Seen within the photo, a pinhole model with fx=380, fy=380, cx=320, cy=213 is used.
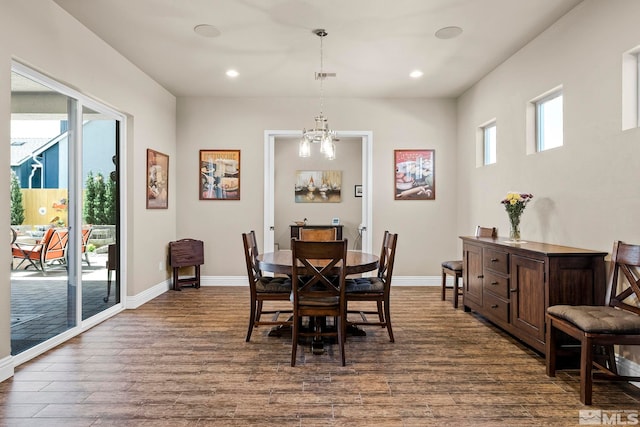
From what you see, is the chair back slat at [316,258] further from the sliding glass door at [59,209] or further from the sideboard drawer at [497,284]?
the sliding glass door at [59,209]

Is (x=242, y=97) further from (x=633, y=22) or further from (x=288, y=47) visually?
(x=633, y=22)

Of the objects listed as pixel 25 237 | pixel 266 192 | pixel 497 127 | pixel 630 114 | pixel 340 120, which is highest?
pixel 340 120

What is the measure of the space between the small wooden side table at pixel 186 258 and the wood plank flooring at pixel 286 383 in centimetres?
166

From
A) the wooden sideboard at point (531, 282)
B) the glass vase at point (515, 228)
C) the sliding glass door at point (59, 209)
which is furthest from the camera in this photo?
the glass vase at point (515, 228)

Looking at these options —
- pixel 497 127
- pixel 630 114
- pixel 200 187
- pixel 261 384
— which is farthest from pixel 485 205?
pixel 200 187

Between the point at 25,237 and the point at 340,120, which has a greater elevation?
the point at 340,120

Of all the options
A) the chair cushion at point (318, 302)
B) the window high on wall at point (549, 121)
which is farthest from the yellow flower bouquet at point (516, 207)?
the chair cushion at point (318, 302)

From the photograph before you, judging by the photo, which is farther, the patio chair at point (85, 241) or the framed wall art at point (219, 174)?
the framed wall art at point (219, 174)

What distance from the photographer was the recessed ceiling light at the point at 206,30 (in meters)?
3.48

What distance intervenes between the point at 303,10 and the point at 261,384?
9.58 feet

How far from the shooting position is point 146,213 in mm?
4809

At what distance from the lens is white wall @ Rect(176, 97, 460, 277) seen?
18.9 feet

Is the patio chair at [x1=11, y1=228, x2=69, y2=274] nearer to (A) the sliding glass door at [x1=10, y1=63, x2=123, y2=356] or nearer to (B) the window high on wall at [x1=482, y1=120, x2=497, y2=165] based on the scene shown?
(A) the sliding glass door at [x1=10, y1=63, x2=123, y2=356]

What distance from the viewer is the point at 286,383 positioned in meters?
2.54
